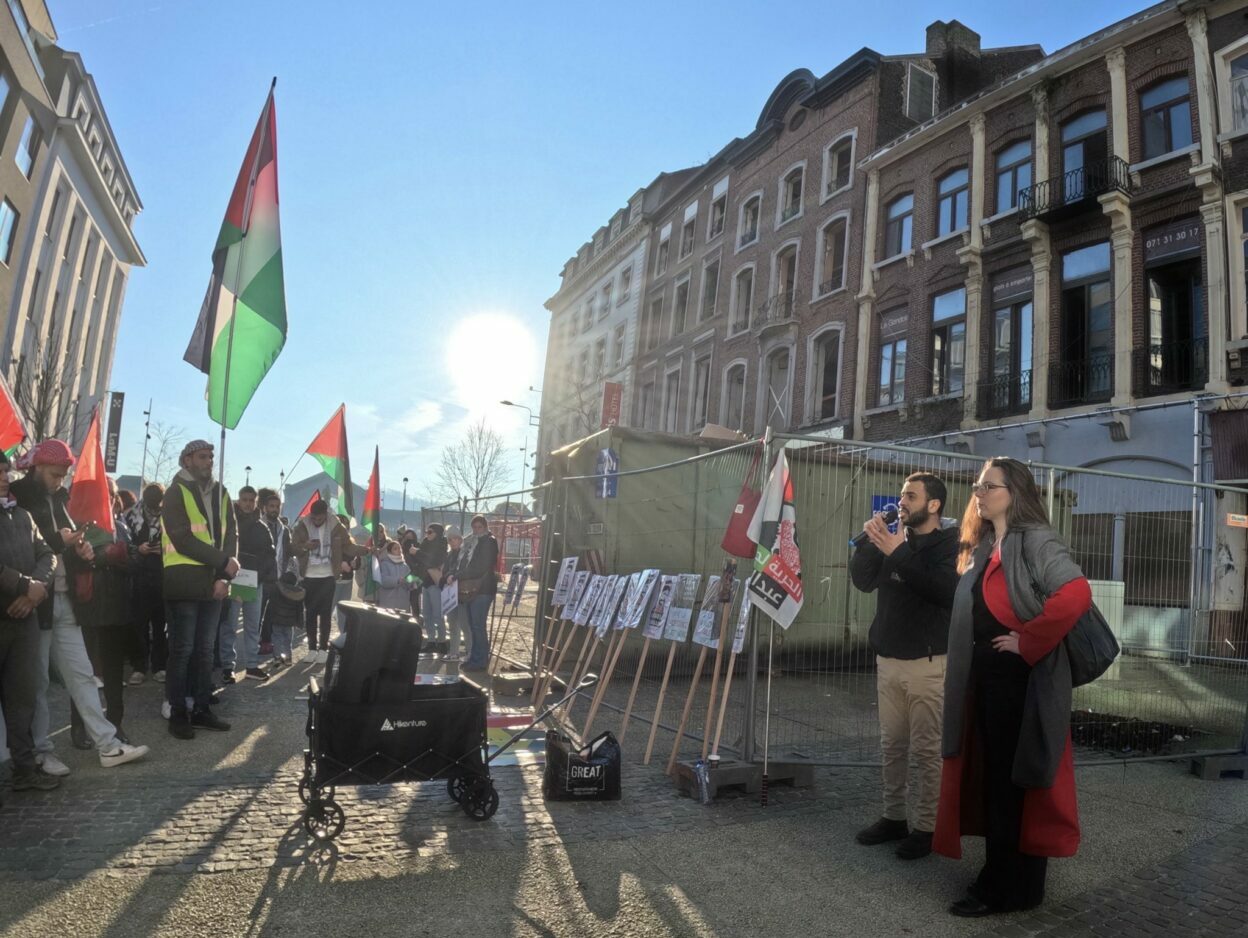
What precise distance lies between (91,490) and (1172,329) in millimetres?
17195

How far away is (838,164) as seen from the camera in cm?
2431

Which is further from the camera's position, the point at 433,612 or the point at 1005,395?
the point at 1005,395

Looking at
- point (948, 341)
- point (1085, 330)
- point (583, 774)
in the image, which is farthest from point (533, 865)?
point (948, 341)

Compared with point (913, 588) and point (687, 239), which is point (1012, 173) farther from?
point (913, 588)

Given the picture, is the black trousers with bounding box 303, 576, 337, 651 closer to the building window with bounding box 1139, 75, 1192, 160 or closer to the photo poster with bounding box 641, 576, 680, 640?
the photo poster with bounding box 641, 576, 680, 640

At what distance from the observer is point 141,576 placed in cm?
721

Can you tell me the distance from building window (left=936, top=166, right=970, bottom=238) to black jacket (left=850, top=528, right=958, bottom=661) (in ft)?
Result: 56.6

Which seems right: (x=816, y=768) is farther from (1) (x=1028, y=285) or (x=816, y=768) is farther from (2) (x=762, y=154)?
(2) (x=762, y=154)

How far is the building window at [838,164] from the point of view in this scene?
77.7 ft

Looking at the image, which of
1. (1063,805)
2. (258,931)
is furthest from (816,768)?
(258,931)

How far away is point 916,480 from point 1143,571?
389cm

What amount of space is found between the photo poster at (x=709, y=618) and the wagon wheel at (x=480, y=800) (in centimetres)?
186

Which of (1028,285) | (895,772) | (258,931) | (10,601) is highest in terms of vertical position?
(1028,285)

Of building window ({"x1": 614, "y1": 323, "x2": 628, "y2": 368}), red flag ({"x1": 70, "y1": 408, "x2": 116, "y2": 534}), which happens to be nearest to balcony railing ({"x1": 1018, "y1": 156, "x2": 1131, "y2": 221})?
red flag ({"x1": 70, "y1": 408, "x2": 116, "y2": 534})
